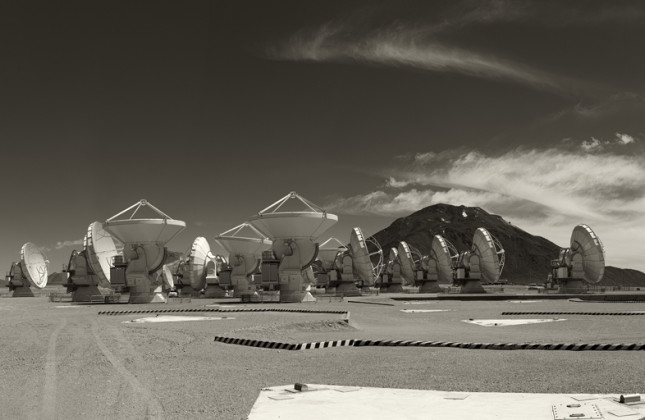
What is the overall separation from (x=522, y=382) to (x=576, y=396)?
236 cm

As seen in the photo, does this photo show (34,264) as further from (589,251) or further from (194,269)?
(589,251)

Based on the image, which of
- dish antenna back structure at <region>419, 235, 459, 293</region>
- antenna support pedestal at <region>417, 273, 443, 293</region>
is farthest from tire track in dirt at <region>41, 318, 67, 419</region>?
antenna support pedestal at <region>417, 273, 443, 293</region>

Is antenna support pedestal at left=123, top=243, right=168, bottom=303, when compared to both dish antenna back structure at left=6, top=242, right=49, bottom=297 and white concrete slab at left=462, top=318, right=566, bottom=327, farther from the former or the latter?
white concrete slab at left=462, top=318, right=566, bottom=327

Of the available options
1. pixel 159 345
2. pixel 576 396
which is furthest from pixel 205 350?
pixel 576 396

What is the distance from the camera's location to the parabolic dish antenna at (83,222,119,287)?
214 feet

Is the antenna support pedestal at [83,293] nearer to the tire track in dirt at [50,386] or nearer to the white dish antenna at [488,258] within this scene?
the white dish antenna at [488,258]

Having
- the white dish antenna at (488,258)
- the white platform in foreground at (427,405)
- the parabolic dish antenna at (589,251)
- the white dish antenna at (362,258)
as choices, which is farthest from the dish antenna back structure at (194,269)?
the white platform in foreground at (427,405)

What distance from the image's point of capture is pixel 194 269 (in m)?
85.4

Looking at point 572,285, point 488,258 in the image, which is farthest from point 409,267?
point 572,285

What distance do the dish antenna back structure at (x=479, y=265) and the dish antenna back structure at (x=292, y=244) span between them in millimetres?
30775

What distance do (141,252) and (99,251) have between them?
733 cm

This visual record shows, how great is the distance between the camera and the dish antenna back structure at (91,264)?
6562 centimetres

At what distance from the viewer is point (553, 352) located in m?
18.1

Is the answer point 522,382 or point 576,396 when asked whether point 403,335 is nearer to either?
point 522,382
